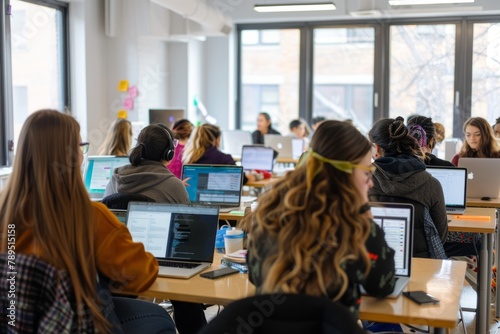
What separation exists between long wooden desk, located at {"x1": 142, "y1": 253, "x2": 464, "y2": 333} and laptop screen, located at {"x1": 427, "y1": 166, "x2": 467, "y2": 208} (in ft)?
4.87

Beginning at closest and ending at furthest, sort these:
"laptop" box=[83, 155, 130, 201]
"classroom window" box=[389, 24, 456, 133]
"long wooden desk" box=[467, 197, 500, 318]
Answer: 1. "long wooden desk" box=[467, 197, 500, 318]
2. "laptop" box=[83, 155, 130, 201]
3. "classroom window" box=[389, 24, 456, 133]

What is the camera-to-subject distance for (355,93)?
376 inches

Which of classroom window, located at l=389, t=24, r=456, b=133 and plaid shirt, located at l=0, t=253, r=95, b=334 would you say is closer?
plaid shirt, located at l=0, t=253, r=95, b=334

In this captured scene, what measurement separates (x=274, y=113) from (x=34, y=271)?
832 cm

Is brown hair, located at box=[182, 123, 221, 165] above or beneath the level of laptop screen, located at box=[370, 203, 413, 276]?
above

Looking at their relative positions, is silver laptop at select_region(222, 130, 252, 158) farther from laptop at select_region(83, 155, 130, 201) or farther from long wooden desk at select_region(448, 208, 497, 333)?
long wooden desk at select_region(448, 208, 497, 333)

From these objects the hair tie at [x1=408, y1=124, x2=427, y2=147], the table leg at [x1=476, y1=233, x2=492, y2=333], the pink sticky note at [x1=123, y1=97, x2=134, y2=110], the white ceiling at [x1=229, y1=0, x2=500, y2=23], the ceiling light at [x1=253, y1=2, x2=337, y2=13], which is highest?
the white ceiling at [x1=229, y1=0, x2=500, y2=23]

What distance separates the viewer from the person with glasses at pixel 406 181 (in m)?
3.26

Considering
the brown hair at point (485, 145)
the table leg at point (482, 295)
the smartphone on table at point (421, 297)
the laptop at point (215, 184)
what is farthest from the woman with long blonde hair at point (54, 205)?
the brown hair at point (485, 145)

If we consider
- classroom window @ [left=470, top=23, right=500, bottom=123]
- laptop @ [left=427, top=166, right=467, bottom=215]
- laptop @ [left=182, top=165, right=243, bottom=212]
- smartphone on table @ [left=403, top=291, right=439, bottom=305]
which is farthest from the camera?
classroom window @ [left=470, top=23, right=500, bottom=123]

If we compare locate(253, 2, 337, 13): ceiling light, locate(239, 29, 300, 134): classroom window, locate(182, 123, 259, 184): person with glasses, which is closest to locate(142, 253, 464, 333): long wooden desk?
locate(182, 123, 259, 184): person with glasses

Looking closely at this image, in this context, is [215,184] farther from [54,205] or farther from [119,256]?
[54,205]

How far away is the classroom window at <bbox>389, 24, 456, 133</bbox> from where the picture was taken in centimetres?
915

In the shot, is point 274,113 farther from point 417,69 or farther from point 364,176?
point 364,176
